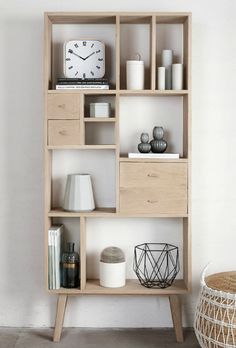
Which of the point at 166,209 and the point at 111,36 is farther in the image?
the point at 111,36

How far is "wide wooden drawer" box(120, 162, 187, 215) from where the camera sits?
2.83 m

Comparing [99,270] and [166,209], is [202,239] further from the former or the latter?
[99,270]

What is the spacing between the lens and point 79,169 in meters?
3.04

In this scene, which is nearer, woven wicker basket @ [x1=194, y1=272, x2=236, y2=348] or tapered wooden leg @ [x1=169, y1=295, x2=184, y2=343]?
woven wicker basket @ [x1=194, y1=272, x2=236, y2=348]

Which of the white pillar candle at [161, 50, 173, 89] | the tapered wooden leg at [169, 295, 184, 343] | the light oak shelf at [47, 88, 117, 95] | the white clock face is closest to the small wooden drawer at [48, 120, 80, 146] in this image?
the light oak shelf at [47, 88, 117, 95]

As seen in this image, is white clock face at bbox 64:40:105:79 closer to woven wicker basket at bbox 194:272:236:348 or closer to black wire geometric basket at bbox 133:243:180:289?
black wire geometric basket at bbox 133:243:180:289

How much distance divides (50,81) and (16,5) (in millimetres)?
484

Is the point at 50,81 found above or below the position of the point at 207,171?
above

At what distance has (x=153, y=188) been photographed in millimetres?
2836

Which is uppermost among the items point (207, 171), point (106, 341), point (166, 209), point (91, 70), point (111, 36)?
point (111, 36)

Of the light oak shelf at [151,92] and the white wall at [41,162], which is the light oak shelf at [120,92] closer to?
the light oak shelf at [151,92]

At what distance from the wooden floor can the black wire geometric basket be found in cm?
31

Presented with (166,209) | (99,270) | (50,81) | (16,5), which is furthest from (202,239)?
(16,5)

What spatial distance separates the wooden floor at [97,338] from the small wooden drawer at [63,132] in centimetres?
106
